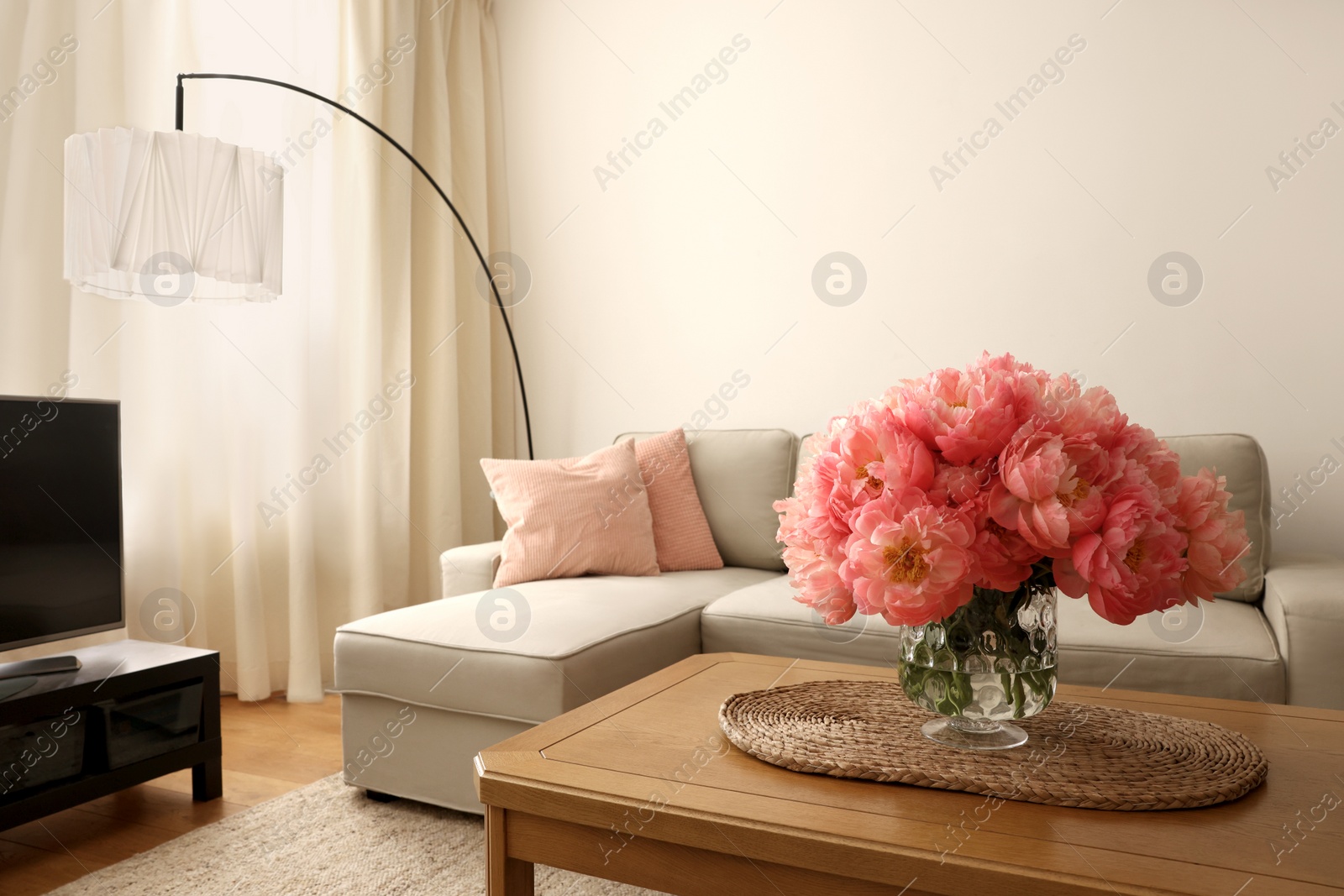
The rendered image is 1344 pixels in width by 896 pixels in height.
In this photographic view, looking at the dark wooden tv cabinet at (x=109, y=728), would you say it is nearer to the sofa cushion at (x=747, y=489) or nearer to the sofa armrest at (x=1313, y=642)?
the sofa cushion at (x=747, y=489)

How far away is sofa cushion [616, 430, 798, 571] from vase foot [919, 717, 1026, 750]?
178 cm

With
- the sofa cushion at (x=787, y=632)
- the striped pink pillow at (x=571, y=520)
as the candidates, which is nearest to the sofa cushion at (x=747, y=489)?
the striped pink pillow at (x=571, y=520)

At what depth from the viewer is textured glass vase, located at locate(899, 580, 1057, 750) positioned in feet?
3.66

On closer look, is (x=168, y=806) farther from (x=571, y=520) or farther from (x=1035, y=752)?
(x=1035, y=752)

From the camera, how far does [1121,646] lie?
196cm

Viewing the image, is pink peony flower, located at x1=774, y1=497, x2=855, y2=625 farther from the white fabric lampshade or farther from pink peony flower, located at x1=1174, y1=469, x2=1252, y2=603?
the white fabric lampshade

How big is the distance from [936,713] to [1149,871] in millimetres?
340

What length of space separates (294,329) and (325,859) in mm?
1931

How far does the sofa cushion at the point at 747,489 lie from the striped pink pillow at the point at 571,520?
0.28m

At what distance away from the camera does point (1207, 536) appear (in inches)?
42.2

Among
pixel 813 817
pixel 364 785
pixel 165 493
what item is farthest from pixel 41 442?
pixel 813 817

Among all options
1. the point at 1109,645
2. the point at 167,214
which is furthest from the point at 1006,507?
the point at 167,214

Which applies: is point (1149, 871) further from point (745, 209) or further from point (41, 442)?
point (745, 209)

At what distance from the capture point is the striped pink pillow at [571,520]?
2.69m
